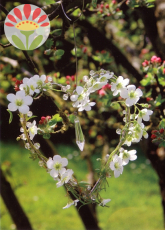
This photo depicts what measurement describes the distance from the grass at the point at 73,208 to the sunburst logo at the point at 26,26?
1.27 m

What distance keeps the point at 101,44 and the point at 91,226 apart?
1.15 meters

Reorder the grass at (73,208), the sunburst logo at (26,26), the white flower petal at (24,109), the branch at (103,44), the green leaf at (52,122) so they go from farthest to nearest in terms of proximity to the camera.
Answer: the grass at (73,208) < the branch at (103,44) < the sunburst logo at (26,26) < the green leaf at (52,122) < the white flower petal at (24,109)

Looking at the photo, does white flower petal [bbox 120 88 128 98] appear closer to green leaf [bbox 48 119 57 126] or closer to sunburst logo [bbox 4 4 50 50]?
green leaf [bbox 48 119 57 126]

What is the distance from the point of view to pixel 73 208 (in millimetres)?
2953

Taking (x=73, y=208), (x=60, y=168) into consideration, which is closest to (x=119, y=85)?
(x=60, y=168)

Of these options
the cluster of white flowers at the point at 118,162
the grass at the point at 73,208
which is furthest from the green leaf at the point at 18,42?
A: the grass at the point at 73,208

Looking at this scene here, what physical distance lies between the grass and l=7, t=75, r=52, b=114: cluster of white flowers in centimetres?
132

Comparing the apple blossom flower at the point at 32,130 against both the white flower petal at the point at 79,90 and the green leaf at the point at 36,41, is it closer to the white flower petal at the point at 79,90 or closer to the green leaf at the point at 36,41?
the white flower petal at the point at 79,90

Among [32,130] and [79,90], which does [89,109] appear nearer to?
[79,90]

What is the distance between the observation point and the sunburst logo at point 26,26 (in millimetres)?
1054

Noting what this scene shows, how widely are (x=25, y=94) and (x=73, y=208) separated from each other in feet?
7.85

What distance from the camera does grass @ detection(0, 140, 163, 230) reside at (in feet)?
8.35

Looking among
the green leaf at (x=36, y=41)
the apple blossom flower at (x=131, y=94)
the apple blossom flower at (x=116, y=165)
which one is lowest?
the apple blossom flower at (x=116, y=165)

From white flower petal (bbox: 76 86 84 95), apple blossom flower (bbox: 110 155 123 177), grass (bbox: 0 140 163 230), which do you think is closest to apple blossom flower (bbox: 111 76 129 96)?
white flower petal (bbox: 76 86 84 95)
